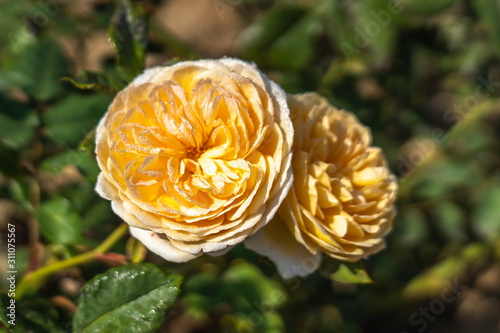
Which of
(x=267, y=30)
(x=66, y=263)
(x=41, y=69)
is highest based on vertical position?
(x=267, y=30)

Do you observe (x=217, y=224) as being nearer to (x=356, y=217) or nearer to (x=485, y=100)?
(x=356, y=217)

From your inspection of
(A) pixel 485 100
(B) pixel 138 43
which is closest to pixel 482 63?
(A) pixel 485 100

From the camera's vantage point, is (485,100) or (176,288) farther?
(485,100)

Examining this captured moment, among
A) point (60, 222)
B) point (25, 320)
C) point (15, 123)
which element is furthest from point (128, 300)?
point (15, 123)

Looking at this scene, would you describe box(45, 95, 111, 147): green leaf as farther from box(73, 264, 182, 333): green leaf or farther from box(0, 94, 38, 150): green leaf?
box(73, 264, 182, 333): green leaf

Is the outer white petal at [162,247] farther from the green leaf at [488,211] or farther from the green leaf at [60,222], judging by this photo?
the green leaf at [488,211]

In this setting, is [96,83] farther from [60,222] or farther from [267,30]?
[267,30]

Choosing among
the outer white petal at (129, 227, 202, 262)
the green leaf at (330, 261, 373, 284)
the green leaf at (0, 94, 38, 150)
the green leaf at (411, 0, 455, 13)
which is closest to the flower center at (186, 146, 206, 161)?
the outer white petal at (129, 227, 202, 262)
